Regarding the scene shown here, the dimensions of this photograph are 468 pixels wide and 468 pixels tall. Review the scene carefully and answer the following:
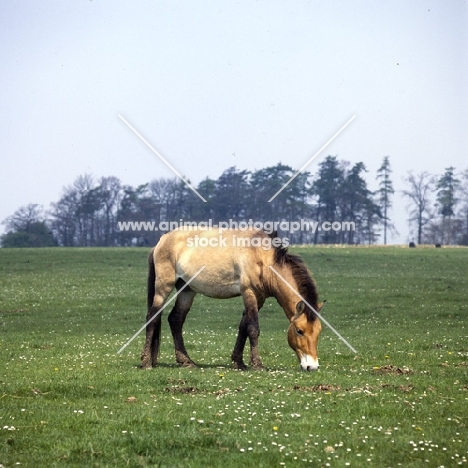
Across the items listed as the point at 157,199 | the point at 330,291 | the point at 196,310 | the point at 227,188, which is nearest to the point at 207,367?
the point at 196,310

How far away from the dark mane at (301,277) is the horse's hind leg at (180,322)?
227cm

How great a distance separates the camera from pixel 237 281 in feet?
45.6

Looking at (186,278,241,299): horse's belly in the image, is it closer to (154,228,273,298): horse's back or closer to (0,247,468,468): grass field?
(154,228,273,298): horse's back

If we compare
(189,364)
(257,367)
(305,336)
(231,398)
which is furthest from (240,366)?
(231,398)

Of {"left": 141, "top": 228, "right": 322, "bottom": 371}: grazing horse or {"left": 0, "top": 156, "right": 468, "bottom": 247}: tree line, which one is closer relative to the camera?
{"left": 141, "top": 228, "right": 322, "bottom": 371}: grazing horse

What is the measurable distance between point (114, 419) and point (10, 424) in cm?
117

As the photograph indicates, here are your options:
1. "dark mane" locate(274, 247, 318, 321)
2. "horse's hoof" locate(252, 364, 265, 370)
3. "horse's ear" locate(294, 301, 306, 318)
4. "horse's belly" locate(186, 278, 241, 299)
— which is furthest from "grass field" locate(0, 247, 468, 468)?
"horse's belly" locate(186, 278, 241, 299)

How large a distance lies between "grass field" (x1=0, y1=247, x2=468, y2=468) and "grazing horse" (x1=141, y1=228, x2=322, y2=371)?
1.89ft

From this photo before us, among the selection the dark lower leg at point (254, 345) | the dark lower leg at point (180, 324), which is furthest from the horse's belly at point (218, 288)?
the dark lower leg at point (254, 345)

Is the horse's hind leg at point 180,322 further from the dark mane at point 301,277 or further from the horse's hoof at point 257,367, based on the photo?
the dark mane at point 301,277

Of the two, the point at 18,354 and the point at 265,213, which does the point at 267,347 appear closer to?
the point at 18,354

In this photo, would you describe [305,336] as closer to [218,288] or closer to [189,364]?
[218,288]

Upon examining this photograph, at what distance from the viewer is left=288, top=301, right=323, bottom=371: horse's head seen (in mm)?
12336

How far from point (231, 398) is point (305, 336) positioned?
8.77ft
